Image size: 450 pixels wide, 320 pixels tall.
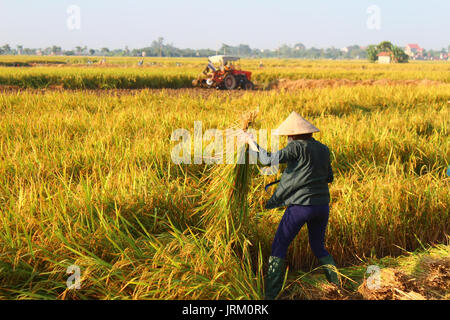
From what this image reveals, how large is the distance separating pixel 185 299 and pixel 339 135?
3204 millimetres

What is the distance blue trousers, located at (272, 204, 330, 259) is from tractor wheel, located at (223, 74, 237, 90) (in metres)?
14.0

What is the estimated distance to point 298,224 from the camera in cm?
223

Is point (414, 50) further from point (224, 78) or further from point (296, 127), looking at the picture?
point (296, 127)

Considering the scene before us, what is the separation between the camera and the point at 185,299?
197 centimetres

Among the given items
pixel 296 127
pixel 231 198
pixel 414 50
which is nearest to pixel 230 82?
pixel 231 198

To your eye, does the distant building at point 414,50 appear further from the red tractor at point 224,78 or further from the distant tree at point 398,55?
the red tractor at point 224,78

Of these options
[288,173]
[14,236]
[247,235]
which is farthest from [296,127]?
Result: [14,236]

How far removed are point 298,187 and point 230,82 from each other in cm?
1423

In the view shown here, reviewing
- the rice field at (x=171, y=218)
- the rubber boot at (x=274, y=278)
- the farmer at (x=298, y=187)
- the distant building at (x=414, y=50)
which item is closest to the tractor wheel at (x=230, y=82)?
the rice field at (x=171, y=218)

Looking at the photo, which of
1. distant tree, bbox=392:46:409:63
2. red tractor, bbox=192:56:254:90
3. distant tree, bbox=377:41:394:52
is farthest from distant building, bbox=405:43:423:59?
red tractor, bbox=192:56:254:90

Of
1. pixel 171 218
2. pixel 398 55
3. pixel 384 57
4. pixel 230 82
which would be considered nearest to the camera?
pixel 171 218

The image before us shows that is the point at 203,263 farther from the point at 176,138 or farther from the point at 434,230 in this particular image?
the point at 176,138

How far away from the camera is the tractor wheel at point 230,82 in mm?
15852

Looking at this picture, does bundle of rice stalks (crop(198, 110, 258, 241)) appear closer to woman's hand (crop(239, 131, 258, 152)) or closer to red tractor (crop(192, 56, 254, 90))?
woman's hand (crop(239, 131, 258, 152))
